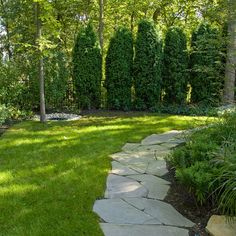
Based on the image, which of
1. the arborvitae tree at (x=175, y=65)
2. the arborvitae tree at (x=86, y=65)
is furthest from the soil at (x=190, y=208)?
the arborvitae tree at (x=175, y=65)

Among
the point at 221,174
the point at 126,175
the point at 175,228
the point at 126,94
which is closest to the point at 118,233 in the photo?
the point at 175,228

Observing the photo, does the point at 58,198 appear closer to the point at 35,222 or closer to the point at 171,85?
the point at 35,222

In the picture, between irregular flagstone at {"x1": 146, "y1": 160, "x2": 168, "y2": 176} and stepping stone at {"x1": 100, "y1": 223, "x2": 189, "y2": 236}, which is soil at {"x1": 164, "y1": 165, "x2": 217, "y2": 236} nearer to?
stepping stone at {"x1": 100, "y1": 223, "x2": 189, "y2": 236}

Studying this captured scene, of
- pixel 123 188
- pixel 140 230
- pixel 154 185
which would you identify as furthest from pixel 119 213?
pixel 154 185

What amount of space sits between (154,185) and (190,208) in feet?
1.87

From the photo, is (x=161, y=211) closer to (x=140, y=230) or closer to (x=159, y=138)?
(x=140, y=230)

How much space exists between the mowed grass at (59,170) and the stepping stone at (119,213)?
0.08 meters

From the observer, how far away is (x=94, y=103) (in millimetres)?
8133

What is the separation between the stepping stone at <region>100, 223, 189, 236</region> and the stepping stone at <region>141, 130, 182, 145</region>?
2424 mm

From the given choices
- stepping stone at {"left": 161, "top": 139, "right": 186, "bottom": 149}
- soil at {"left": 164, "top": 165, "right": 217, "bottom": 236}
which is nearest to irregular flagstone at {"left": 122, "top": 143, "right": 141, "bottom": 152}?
stepping stone at {"left": 161, "top": 139, "right": 186, "bottom": 149}

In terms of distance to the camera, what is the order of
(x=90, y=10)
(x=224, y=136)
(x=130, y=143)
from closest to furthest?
(x=224, y=136) → (x=130, y=143) → (x=90, y=10)

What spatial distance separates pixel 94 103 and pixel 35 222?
555 centimetres

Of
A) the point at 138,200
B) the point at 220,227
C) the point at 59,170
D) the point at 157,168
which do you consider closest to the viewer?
the point at 220,227

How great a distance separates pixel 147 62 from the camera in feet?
26.0
